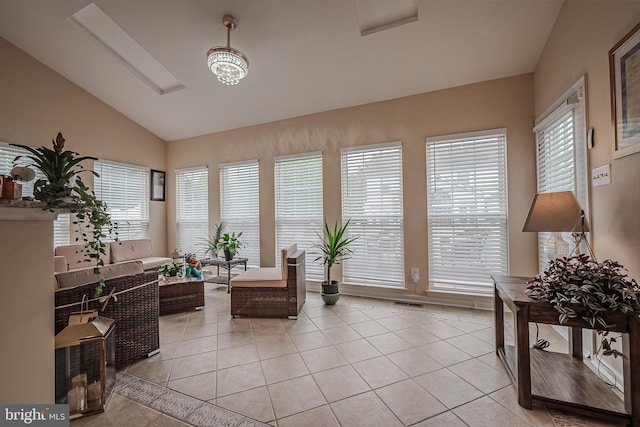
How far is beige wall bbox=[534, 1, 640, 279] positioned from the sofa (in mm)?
5120

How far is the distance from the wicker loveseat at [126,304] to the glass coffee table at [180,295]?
1133mm

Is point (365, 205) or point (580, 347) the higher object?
point (365, 205)

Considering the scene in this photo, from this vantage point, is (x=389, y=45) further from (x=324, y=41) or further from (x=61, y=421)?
(x=61, y=421)

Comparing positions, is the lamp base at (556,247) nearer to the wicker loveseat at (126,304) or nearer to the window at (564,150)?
the window at (564,150)

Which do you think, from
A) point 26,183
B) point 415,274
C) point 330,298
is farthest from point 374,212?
point 26,183

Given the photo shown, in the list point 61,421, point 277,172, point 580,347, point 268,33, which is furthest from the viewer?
point 277,172

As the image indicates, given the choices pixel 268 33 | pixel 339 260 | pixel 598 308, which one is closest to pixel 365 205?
pixel 339 260

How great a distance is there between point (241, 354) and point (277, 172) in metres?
3.03

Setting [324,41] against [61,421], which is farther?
[324,41]

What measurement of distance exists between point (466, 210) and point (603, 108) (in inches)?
67.1

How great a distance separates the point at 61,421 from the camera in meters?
1.46

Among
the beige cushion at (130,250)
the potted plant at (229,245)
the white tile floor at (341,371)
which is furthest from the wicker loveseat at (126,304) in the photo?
the beige cushion at (130,250)

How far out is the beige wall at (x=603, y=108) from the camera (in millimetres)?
1739

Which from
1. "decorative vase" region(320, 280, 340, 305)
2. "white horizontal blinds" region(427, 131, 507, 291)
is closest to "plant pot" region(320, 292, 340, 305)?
"decorative vase" region(320, 280, 340, 305)
